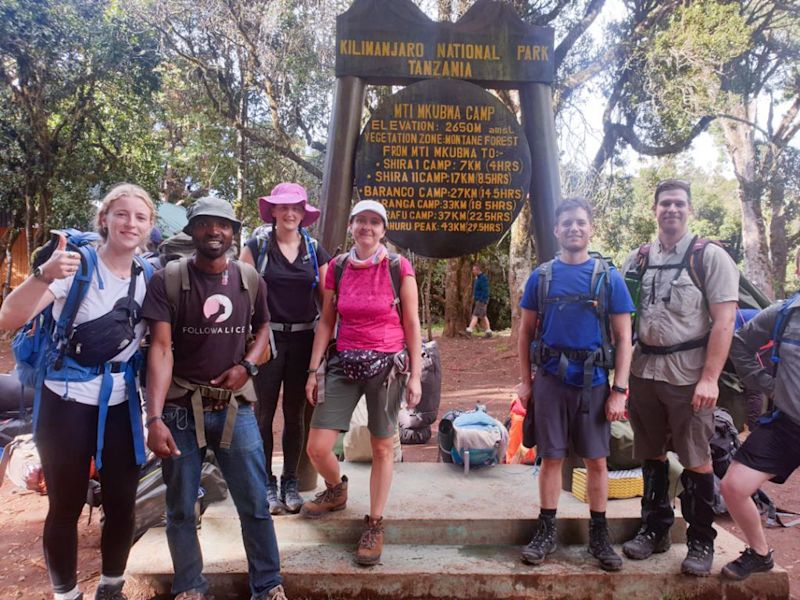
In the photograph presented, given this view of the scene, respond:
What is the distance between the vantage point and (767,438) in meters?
3.17

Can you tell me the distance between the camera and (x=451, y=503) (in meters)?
3.93

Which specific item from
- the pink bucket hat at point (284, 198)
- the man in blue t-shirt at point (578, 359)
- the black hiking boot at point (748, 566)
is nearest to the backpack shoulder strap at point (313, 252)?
the pink bucket hat at point (284, 198)

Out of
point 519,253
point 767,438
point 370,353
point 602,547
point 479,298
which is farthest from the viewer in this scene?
point 479,298

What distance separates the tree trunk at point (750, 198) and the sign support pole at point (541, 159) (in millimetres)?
11777

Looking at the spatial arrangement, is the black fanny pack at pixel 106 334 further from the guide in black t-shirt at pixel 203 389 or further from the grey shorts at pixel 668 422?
the grey shorts at pixel 668 422

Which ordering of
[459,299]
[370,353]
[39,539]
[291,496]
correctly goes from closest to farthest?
[370,353]
[291,496]
[39,539]
[459,299]

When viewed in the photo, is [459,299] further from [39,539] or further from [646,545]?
[646,545]

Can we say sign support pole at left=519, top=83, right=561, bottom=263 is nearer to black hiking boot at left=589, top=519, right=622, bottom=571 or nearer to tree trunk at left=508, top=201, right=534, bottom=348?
black hiking boot at left=589, top=519, right=622, bottom=571

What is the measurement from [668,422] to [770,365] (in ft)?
2.35

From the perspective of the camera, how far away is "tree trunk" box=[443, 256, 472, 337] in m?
16.8

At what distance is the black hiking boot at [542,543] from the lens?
3395 millimetres

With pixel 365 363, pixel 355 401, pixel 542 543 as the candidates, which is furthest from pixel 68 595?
pixel 542 543

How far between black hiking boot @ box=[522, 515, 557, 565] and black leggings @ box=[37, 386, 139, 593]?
2118 millimetres

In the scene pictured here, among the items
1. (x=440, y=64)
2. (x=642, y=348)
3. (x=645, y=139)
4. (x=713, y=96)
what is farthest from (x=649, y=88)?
(x=642, y=348)
